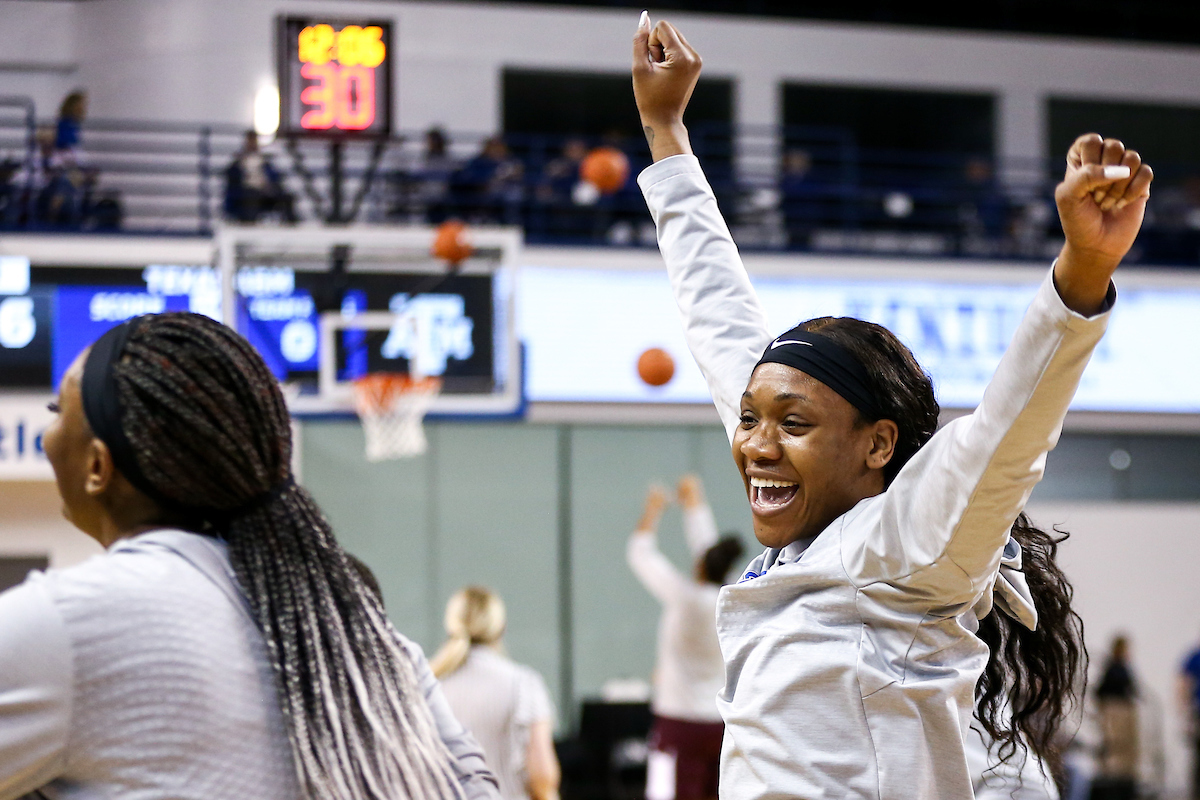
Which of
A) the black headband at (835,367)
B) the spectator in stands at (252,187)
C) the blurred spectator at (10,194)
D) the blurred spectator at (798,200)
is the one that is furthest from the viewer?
the blurred spectator at (798,200)

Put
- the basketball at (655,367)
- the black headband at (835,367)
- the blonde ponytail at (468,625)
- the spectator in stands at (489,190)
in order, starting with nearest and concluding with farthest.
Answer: the black headband at (835,367)
the blonde ponytail at (468,625)
the basketball at (655,367)
the spectator in stands at (489,190)

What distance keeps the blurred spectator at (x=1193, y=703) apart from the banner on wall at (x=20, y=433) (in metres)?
8.31

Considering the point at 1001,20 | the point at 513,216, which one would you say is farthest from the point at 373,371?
the point at 1001,20

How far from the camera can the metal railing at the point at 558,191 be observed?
887cm

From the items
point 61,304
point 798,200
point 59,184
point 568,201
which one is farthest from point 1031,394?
point 798,200

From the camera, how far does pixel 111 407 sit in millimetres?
1414

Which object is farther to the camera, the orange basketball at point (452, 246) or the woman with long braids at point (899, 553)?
the orange basketball at point (452, 246)

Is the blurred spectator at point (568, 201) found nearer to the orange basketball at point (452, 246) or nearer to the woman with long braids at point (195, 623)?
the orange basketball at point (452, 246)

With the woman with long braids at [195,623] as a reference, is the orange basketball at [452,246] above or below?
above

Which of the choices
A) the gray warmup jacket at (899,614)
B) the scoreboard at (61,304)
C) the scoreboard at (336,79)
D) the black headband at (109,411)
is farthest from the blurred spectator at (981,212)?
the black headband at (109,411)

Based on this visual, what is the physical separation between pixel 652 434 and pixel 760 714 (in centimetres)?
931

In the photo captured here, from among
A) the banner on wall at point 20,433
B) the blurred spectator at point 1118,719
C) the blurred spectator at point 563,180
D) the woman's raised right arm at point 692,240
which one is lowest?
the blurred spectator at point 1118,719

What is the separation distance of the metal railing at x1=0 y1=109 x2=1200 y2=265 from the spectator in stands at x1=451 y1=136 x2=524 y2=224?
2 cm

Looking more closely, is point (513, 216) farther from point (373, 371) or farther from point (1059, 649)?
point (1059, 649)
